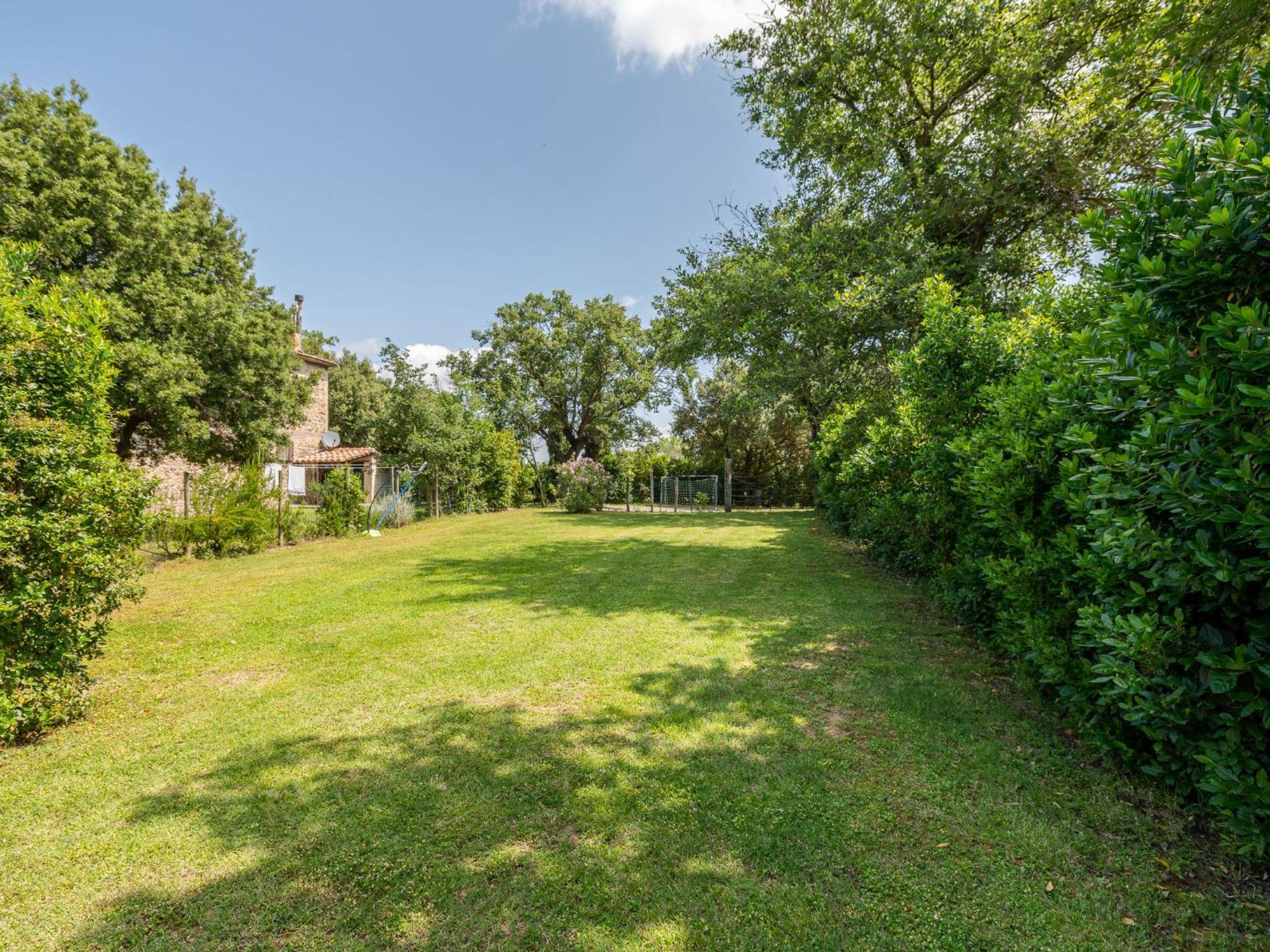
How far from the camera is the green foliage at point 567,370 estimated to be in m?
30.6

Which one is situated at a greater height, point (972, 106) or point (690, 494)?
point (972, 106)

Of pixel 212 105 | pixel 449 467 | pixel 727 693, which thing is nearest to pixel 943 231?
pixel 727 693

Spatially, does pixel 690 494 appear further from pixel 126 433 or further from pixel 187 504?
pixel 126 433

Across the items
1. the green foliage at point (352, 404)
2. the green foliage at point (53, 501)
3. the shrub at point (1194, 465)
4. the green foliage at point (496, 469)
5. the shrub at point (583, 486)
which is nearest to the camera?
the shrub at point (1194, 465)

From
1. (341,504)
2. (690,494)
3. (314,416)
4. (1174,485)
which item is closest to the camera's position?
(1174,485)

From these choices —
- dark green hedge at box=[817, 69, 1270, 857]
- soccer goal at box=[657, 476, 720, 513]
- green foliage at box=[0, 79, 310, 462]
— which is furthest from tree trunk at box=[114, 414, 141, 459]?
soccer goal at box=[657, 476, 720, 513]

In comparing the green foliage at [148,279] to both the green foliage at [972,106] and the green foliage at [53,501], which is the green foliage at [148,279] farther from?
the green foliage at [972,106]

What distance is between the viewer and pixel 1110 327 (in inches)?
94.8

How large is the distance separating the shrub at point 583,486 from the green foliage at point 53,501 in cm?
1852

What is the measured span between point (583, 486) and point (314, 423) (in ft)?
44.5

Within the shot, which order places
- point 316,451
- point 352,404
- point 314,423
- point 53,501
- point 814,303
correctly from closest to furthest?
point 53,501, point 814,303, point 314,423, point 316,451, point 352,404

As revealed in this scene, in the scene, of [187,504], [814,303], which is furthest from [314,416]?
[814,303]

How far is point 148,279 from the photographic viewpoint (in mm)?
10781

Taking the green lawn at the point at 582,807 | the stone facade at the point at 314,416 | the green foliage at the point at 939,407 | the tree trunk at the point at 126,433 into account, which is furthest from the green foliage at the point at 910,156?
the stone facade at the point at 314,416
